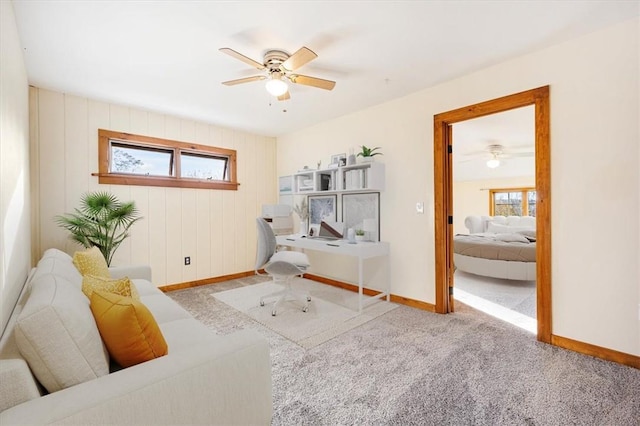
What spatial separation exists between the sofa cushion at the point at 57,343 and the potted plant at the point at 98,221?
8.36 feet

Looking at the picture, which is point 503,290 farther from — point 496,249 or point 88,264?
point 88,264

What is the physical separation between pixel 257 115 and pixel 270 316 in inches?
102

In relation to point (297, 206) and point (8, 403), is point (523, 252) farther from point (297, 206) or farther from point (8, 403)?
point (8, 403)

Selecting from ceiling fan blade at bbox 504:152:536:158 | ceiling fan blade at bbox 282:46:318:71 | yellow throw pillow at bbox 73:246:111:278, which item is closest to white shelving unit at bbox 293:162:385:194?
ceiling fan blade at bbox 282:46:318:71

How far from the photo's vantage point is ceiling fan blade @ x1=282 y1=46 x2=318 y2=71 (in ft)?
6.59

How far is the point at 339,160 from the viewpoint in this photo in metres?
3.81

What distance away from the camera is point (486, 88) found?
8.93ft

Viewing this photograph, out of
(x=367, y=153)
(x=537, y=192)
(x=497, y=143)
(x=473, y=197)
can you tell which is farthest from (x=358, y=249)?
(x=473, y=197)

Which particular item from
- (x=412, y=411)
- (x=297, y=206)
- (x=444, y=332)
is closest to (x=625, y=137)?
(x=444, y=332)

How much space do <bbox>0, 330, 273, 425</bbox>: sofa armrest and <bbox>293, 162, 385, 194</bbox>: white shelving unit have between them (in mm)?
2544

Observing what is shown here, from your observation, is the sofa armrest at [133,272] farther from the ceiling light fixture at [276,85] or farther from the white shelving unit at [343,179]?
the white shelving unit at [343,179]

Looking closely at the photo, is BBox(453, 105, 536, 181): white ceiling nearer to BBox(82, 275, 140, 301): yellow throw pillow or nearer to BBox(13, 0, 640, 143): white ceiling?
BBox(13, 0, 640, 143): white ceiling

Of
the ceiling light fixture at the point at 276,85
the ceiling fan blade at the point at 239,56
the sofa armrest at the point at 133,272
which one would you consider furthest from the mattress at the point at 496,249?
the sofa armrest at the point at 133,272

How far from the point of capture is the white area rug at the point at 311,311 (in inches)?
103
